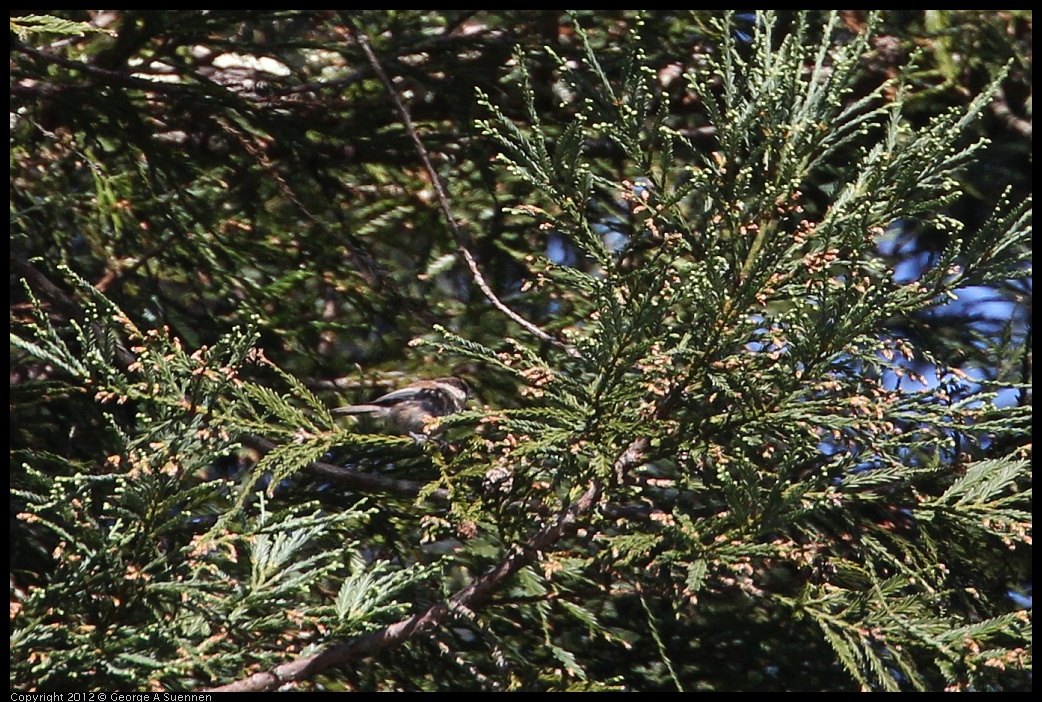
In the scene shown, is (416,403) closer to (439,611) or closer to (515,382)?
(515,382)

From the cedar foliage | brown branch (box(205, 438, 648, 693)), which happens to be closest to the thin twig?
the cedar foliage

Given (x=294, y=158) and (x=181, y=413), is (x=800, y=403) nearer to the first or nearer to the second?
(x=181, y=413)

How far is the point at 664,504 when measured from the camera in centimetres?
298

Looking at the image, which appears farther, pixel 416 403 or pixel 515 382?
pixel 416 403

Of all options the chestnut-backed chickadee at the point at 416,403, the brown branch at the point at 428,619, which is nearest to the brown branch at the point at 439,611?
the brown branch at the point at 428,619

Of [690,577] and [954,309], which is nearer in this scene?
[690,577]

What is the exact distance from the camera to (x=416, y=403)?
3789 mm

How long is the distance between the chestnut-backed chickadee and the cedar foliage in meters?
0.11

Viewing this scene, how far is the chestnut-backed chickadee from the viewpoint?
3.74 metres

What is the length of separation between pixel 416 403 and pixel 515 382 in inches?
17.1

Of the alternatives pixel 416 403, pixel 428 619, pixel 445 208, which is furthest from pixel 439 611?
pixel 416 403

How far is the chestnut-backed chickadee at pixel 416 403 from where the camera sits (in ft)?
12.3

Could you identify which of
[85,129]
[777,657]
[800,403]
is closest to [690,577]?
[800,403]
